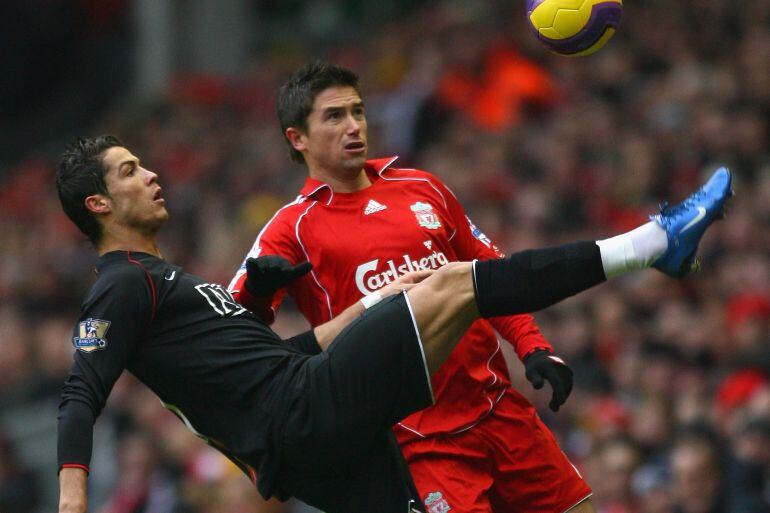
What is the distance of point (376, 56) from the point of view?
14.4 metres

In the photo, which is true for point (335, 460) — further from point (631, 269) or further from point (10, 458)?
point (10, 458)

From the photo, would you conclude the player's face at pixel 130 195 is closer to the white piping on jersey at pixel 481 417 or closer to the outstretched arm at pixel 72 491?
the outstretched arm at pixel 72 491

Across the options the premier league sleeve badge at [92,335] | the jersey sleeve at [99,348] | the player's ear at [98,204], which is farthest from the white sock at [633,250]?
the player's ear at [98,204]

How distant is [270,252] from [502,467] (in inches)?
51.3

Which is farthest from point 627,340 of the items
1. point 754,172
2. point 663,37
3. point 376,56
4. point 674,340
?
→ point 376,56

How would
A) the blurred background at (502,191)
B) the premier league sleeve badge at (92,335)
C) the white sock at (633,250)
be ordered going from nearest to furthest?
the white sock at (633,250) < the premier league sleeve badge at (92,335) < the blurred background at (502,191)

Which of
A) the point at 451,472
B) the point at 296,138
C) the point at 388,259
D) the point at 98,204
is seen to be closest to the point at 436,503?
the point at 451,472

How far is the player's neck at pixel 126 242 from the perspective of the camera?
5.42 metres

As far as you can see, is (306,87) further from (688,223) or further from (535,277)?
(688,223)

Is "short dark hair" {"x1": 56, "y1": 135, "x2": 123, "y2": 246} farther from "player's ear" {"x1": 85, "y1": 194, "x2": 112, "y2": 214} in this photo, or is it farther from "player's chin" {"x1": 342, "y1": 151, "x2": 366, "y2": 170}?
"player's chin" {"x1": 342, "y1": 151, "x2": 366, "y2": 170}

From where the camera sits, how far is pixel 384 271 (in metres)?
5.39

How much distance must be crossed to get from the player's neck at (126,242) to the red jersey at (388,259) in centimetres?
41

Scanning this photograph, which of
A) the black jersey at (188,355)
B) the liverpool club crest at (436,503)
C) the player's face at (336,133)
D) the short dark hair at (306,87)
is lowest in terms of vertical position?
the liverpool club crest at (436,503)

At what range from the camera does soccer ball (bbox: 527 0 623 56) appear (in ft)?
17.8
